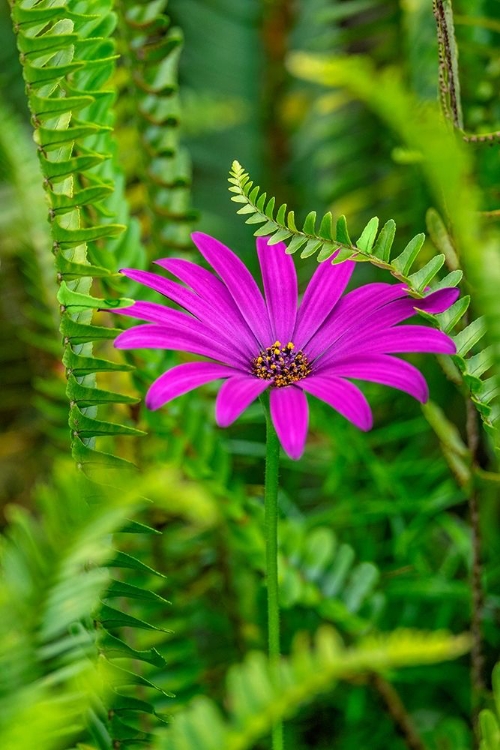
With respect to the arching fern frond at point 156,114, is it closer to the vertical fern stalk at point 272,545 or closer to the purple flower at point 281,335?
the purple flower at point 281,335

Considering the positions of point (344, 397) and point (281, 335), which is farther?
point (281, 335)

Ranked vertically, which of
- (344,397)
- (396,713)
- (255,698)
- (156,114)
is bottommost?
(396,713)

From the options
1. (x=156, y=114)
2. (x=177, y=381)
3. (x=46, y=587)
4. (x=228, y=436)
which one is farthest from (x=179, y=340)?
(x=228, y=436)

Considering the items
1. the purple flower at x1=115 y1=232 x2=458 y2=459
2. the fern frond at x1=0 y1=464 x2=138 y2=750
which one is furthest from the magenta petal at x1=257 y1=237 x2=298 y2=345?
the fern frond at x1=0 y1=464 x2=138 y2=750

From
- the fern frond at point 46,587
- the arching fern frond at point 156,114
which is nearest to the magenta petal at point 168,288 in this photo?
the fern frond at point 46,587

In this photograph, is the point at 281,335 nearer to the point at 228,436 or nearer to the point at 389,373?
the point at 389,373

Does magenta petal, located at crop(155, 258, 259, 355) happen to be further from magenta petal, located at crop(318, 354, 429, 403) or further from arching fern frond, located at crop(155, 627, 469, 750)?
arching fern frond, located at crop(155, 627, 469, 750)

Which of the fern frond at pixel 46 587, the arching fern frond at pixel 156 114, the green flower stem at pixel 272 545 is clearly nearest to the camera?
the fern frond at pixel 46 587
